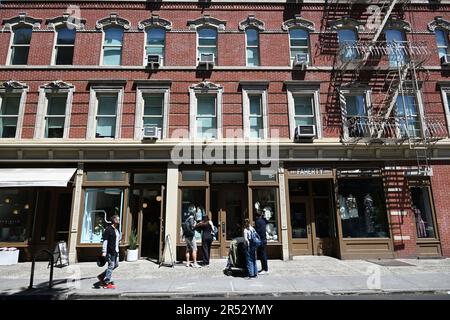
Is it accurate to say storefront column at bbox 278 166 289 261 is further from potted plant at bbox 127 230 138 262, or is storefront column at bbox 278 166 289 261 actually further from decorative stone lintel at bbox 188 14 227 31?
decorative stone lintel at bbox 188 14 227 31

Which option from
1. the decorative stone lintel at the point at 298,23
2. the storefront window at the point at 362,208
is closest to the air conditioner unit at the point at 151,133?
the decorative stone lintel at the point at 298,23

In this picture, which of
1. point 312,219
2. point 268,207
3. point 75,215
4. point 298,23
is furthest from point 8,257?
point 298,23

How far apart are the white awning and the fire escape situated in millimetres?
11463

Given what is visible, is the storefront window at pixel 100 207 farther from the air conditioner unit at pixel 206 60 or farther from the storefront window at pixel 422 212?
the storefront window at pixel 422 212

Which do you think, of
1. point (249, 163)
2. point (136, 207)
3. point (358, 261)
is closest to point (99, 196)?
point (136, 207)

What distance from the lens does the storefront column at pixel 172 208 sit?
12.4 m

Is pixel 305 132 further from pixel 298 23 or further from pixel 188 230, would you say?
pixel 188 230

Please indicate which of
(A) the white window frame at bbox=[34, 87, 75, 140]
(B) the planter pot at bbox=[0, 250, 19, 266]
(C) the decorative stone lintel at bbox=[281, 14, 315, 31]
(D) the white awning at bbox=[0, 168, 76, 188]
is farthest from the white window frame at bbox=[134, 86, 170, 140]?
(C) the decorative stone lintel at bbox=[281, 14, 315, 31]

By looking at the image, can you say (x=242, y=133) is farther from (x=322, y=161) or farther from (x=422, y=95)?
(x=422, y=95)

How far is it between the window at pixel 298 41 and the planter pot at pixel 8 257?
46.5 ft

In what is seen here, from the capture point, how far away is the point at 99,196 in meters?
13.1

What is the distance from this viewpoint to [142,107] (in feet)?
45.4

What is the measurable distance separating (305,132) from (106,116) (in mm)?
8528

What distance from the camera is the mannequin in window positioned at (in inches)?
517
